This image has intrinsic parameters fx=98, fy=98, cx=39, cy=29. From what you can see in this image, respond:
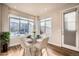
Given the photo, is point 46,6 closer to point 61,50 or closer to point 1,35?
point 61,50

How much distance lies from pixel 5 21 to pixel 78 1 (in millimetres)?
1693

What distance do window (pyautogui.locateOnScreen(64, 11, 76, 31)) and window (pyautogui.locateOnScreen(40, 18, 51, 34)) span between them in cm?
41

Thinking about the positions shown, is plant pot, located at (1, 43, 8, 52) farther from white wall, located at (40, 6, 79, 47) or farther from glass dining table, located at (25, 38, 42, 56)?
white wall, located at (40, 6, 79, 47)

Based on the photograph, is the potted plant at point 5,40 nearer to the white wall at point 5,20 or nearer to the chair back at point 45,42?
the white wall at point 5,20

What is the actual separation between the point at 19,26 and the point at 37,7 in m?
0.61

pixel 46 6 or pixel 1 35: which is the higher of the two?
pixel 46 6

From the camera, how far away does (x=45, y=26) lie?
2.39m

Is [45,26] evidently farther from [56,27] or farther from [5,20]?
[5,20]

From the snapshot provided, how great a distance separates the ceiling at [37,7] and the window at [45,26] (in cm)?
22

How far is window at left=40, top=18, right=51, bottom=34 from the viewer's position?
7.78ft

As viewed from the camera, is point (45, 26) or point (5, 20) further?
point (45, 26)

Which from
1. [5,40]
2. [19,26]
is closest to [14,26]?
[19,26]

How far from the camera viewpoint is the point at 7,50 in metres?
2.25

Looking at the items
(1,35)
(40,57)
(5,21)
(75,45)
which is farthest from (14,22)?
(75,45)
